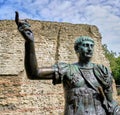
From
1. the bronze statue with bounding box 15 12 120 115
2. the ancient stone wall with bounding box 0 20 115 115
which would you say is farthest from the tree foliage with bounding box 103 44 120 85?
the bronze statue with bounding box 15 12 120 115

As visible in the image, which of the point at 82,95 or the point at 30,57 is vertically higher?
the point at 30,57

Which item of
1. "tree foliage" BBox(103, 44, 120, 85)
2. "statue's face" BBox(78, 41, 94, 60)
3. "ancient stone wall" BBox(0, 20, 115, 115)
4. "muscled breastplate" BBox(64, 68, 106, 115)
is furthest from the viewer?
"tree foliage" BBox(103, 44, 120, 85)

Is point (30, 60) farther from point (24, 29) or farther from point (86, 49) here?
point (86, 49)

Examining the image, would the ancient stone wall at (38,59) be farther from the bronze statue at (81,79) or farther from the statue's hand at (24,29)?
the statue's hand at (24,29)

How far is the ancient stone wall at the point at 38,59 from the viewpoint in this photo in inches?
531

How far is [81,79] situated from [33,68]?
1.33 ft

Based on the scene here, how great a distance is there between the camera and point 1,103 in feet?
43.6

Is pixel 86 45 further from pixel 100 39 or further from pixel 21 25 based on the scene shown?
pixel 100 39

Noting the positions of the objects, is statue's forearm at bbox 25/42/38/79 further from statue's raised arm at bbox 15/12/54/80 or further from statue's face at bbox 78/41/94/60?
statue's face at bbox 78/41/94/60

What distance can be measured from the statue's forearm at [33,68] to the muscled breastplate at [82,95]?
172mm

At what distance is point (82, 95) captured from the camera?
10.1 feet

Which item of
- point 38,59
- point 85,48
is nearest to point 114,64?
point 38,59

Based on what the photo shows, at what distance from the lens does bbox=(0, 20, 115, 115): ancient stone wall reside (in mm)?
13492

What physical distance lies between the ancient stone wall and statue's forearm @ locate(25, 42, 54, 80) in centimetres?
1026
